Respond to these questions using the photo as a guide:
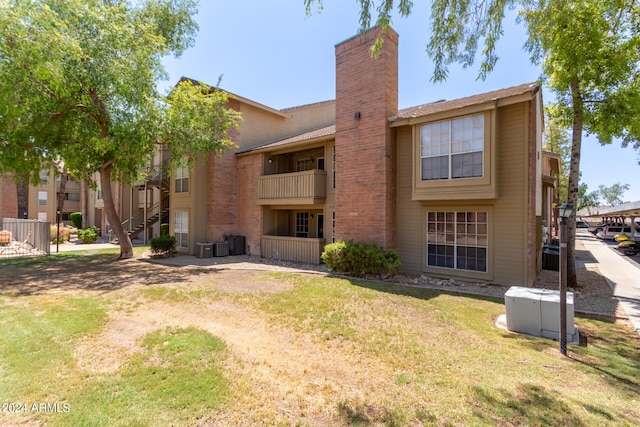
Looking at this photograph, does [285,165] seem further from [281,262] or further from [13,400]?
[13,400]

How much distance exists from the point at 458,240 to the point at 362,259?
3.34m

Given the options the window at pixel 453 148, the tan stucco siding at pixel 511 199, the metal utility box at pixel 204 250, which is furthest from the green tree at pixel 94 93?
the tan stucco siding at pixel 511 199

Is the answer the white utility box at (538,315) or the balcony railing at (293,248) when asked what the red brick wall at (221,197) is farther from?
the white utility box at (538,315)

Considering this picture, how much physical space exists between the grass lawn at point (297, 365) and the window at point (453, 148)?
419 centimetres

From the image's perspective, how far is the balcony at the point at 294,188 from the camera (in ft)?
45.1

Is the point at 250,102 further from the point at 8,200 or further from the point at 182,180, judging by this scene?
the point at 8,200

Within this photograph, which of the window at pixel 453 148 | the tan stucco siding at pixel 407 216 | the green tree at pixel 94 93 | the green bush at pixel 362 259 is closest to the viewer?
the window at pixel 453 148

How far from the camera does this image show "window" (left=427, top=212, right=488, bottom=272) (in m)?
9.82

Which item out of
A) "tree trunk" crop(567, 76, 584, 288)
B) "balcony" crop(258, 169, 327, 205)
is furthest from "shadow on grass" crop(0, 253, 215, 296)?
"tree trunk" crop(567, 76, 584, 288)

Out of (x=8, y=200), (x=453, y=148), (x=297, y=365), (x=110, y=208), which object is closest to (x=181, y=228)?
(x=110, y=208)

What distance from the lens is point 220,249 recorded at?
52.1ft

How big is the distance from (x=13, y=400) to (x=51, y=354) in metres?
1.18

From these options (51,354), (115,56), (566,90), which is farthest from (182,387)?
(566,90)

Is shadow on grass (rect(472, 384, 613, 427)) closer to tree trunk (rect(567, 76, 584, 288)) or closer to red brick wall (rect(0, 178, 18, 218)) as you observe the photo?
tree trunk (rect(567, 76, 584, 288))
